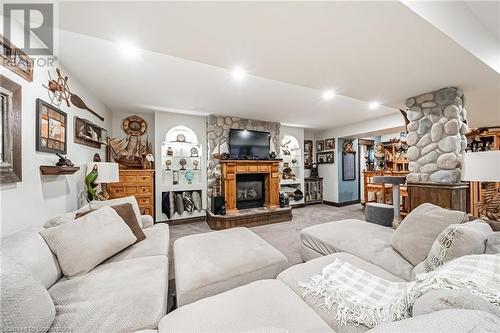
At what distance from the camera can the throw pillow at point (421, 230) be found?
1.39 meters

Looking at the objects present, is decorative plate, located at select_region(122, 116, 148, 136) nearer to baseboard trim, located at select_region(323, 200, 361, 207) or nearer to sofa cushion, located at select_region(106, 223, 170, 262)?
sofa cushion, located at select_region(106, 223, 170, 262)

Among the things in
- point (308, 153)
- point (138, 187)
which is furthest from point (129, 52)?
point (308, 153)

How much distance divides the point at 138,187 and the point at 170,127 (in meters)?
1.34

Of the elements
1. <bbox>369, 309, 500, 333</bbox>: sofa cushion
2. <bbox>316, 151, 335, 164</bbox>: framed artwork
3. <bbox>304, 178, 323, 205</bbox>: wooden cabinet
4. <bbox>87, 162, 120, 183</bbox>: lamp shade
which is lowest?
<bbox>304, 178, 323, 205</bbox>: wooden cabinet

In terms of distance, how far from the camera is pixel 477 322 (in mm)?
472

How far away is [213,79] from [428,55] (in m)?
2.13

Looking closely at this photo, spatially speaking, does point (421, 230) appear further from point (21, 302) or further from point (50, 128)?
point (50, 128)

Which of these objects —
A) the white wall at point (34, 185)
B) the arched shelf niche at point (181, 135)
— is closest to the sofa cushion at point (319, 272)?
the white wall at point (34, 185)

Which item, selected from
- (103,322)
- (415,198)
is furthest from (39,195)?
(415,198)

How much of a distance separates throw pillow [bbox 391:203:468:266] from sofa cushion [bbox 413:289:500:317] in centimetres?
89

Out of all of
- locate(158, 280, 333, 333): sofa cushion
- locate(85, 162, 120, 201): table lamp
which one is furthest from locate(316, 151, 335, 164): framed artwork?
locate(85, 162, 120, 201): table lamp

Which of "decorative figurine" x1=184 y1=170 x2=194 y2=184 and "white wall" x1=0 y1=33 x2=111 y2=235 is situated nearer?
"white wall" x1=0 y1=33 x2=111 y2=235

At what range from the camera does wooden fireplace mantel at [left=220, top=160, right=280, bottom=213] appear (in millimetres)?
4055

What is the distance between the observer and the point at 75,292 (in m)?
1.11
